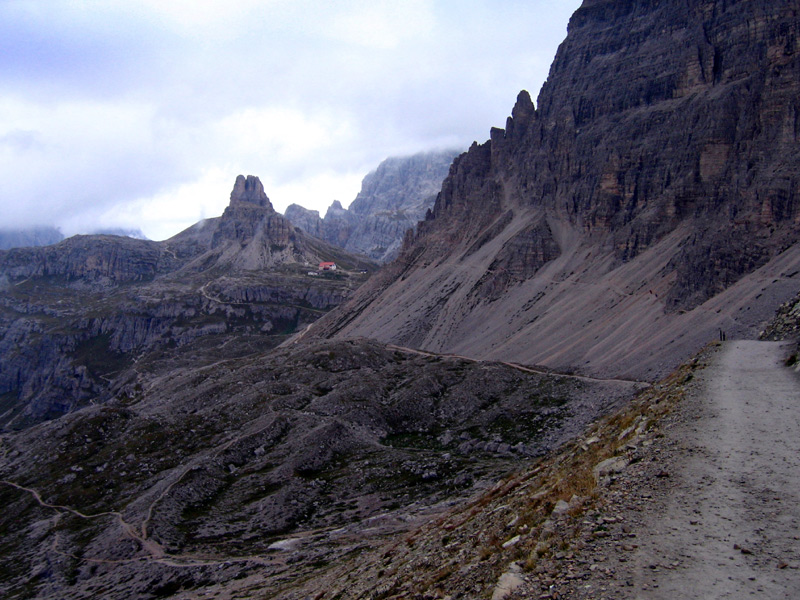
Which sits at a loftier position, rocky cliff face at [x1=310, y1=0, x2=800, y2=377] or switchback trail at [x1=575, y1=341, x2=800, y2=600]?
rocky cliff face at [x1=310, y1=0, x2=800, y2=377]

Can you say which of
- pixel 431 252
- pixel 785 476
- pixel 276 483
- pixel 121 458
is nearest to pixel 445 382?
pixel 276 483

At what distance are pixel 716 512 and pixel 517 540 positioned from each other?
18.3ft

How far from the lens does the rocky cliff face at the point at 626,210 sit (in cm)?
9519

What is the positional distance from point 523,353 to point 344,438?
47111 millimetres

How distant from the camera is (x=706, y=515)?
1738 centimetres

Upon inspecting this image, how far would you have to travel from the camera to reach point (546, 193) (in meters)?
160

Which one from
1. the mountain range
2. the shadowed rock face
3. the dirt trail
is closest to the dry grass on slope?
the mountain range

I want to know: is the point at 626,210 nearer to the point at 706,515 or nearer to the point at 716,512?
the point at 716,512

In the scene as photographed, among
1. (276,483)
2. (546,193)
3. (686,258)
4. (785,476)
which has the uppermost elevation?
(546,193)

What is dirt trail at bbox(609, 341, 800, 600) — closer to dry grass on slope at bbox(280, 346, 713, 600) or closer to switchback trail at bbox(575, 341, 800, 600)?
switchback trail at bbox(575, 341, 800, 600)

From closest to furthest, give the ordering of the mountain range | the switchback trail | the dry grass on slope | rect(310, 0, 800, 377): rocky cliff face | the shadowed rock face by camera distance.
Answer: the switchback trail → the dry grass on slope → the mountain range → the shadowed rock face → rect(310, 0, 800, 377): rocky cliff face

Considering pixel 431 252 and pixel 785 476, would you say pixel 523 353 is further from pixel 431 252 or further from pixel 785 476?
pixel 785 476

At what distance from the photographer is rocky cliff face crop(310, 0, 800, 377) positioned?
9519cm

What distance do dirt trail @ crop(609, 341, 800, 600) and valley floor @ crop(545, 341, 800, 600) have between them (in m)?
0.03
